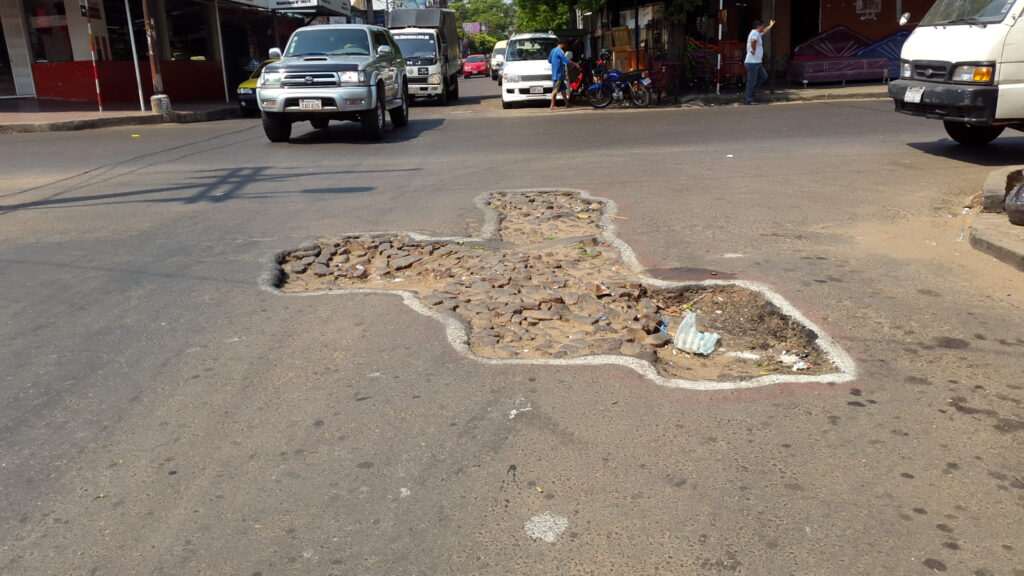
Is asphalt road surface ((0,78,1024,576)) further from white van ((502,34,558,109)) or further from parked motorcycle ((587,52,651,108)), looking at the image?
white van ((502,34,558,109))

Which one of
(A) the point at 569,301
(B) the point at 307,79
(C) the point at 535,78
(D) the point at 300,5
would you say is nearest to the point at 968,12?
(A) the point at 569,301

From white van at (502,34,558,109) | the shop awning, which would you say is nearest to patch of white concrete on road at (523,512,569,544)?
white van at (502,34,558,109)

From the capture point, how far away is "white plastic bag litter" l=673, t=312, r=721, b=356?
4359 millimetres

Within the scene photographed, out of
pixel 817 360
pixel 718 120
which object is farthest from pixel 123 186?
pixel 718 120

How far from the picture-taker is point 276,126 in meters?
14.2

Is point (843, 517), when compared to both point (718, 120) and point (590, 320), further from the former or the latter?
point (718, 120)

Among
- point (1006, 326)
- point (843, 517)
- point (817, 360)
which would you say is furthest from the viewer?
point (1006, 326)

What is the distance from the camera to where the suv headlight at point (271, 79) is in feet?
43.9

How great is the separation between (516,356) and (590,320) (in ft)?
2.20

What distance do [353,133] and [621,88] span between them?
706 centimetres

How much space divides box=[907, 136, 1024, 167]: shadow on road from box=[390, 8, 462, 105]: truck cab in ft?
46.6

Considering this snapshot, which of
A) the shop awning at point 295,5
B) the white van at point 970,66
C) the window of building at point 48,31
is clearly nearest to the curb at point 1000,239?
the white van at point 970,66

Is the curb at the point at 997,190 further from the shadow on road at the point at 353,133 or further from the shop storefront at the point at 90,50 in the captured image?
the shop storefront at the point at 90,50

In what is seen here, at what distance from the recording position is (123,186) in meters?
9.98
